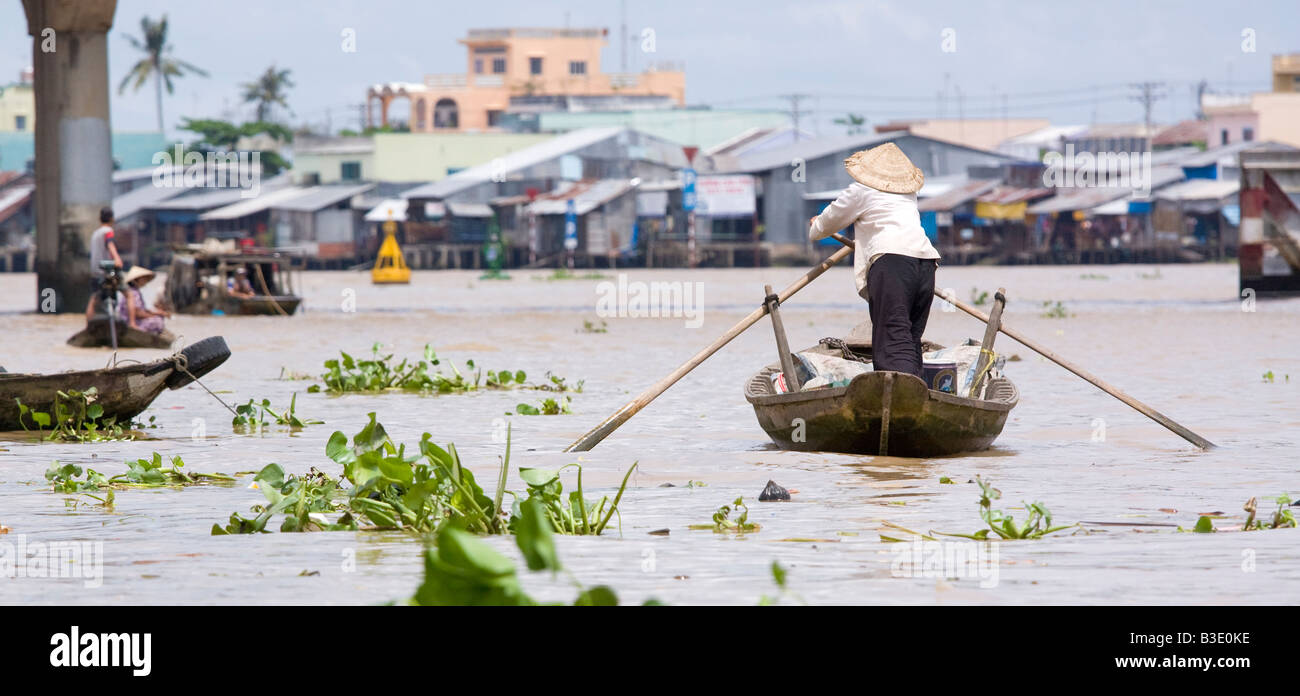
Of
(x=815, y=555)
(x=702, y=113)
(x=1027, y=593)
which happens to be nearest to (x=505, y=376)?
(x=815, y=555)

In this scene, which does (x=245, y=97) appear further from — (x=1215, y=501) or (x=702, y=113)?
(x=1215, y=501)

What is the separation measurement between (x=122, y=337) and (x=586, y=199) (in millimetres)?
36803

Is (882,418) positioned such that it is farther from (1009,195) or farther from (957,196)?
(1009,195)

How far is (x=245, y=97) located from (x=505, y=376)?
70.7 meters

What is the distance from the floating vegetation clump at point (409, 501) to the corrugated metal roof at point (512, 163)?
47770 millimetres

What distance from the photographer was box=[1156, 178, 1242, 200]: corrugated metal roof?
48219 mm

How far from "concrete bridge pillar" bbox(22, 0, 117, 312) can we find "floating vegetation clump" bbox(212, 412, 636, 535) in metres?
16.7

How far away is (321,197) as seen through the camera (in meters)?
59.3

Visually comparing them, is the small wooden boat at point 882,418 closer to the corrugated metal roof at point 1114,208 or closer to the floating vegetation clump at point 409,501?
the floating vegetation clump at point 409,501

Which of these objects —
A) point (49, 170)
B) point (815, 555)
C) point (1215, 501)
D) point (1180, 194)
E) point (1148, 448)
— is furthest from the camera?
point (1180, 194)

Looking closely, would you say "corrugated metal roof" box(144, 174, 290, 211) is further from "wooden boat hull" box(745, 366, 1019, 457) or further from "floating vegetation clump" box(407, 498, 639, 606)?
"floating vegetation clump" box(407, 498, 639, 606)

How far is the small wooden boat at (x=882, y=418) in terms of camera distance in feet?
25.8

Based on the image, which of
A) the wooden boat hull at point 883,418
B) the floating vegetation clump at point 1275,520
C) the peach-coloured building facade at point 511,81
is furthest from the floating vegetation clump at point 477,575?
the peach-coloured building facade at point 511,81
